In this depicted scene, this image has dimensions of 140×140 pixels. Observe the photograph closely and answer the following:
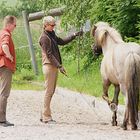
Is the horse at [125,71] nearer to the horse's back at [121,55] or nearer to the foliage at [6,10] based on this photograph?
the horse's back at [121,55]

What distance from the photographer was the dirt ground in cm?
982

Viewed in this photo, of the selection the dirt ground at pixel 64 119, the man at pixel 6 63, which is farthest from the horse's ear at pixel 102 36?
the man at pixel 6 63

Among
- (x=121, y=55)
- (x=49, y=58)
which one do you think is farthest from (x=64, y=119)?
(x=121, y=55)

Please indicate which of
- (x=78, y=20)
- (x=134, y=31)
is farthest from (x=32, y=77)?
(x=134, y=31)

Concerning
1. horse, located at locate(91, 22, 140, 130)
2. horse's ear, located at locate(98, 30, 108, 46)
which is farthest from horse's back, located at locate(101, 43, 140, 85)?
horse's ear, located at locate(98, 30, 108, 46)

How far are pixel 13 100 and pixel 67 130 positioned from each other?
6.03 metres

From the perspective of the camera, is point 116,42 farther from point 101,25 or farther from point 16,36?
point 16,36

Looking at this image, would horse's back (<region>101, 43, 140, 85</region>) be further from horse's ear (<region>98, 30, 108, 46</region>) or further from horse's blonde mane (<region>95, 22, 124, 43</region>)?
horse's ear (<region>98, 30, 108, 46</region>)

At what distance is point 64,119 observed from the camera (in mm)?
13375

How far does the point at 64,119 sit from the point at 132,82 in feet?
9.65

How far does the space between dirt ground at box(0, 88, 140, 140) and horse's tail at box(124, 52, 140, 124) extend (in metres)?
0.35

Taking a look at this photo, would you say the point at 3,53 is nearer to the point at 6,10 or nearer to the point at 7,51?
the point at 7,51

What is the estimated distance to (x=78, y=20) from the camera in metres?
19.6

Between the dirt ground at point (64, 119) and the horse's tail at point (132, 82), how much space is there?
35cm
